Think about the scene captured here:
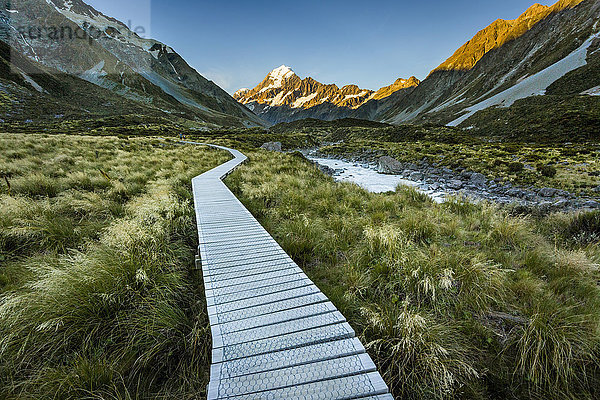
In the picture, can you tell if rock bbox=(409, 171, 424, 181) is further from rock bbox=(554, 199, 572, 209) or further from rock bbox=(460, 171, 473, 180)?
rock bbox=(554, 199, 572, 209)

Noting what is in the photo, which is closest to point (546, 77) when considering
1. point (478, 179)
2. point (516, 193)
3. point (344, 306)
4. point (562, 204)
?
point (478, 179)

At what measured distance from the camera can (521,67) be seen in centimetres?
8450

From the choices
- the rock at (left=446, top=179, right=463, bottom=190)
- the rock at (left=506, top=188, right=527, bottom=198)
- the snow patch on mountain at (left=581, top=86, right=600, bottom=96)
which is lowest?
the rock at (left=506, top=188, right=527, bottom=198)

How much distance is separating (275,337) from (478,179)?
55.8 ft

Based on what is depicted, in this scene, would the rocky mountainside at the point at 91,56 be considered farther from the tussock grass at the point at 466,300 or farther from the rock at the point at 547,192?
the tussock grass at the point at 466,300

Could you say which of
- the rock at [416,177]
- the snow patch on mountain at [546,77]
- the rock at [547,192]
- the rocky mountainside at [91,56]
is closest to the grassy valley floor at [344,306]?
the rock at [547,192]

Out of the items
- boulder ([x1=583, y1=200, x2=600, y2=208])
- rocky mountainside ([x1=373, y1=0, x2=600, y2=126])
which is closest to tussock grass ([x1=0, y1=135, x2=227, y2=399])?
boulder ([x1=583, y1=200, x2=600, y2=208])

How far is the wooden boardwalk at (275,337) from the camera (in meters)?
1.84

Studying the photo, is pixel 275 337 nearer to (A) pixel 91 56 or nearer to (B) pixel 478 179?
(B) pixel 478 179

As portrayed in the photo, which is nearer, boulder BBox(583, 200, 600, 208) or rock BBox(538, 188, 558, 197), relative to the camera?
boulder BBox(583, 200, 600, 208)

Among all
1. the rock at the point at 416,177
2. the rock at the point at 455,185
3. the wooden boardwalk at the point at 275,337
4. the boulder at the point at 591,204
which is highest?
the wooden boardwalk at the point at 275,337

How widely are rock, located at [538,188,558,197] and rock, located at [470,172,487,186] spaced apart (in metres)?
2.83

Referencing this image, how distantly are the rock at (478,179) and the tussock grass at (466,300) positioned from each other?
898 cm

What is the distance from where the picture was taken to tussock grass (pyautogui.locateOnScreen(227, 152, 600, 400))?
85.5 inches
